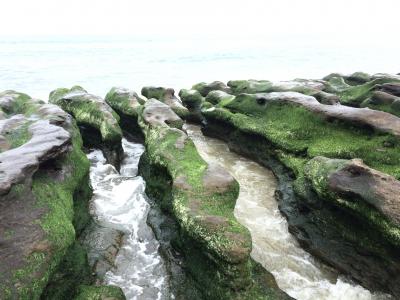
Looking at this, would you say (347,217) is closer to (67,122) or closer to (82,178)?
(82,178)

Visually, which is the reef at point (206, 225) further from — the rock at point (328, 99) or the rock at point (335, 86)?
the rock at point (335, 86)

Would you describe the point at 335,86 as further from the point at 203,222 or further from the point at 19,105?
the point at 19,105

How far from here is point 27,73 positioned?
44.6m

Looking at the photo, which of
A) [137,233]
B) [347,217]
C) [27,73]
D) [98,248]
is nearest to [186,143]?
[137,233]

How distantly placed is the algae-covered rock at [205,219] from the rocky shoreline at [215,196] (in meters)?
0.03

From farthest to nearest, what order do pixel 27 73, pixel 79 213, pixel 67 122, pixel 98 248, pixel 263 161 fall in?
pixel 27 73, pixel 263 161, pixel 67 122, pixel 79 213, pixel 98 248

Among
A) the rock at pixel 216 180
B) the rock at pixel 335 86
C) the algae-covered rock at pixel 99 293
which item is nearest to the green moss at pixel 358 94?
the rock at pixel 335 86

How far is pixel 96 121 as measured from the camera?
1512 cm

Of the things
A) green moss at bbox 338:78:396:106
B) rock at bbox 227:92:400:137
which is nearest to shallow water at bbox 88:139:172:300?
rock at bbox 227:92:400:137

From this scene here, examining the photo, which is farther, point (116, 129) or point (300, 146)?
point (116, 129)

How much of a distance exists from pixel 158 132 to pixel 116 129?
234cm

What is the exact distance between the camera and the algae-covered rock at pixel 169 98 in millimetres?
18111

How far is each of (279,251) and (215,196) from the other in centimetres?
230

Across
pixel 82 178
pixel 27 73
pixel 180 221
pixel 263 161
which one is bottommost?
pixel 27 73
